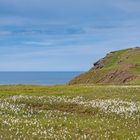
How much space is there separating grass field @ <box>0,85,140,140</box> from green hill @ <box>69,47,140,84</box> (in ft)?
192

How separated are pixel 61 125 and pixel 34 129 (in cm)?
234

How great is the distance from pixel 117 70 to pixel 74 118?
9211 centimetres

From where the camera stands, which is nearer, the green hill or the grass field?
the grass field

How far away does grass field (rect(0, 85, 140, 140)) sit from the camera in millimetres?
27906

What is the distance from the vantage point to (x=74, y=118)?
34.0m

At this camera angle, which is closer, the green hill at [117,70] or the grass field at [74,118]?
the grass field at [74,118]

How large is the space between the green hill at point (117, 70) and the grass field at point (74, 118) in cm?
5858

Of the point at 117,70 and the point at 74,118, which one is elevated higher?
the point at 117,70

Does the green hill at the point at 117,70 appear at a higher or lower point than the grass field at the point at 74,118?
higher

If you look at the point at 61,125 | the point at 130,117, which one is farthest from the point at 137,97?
the point at 61,125

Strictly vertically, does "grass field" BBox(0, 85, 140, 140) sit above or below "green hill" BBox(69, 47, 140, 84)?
below

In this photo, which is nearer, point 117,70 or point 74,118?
point 74,118

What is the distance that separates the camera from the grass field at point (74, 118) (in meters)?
27.9

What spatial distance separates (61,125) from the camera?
3055 cm
